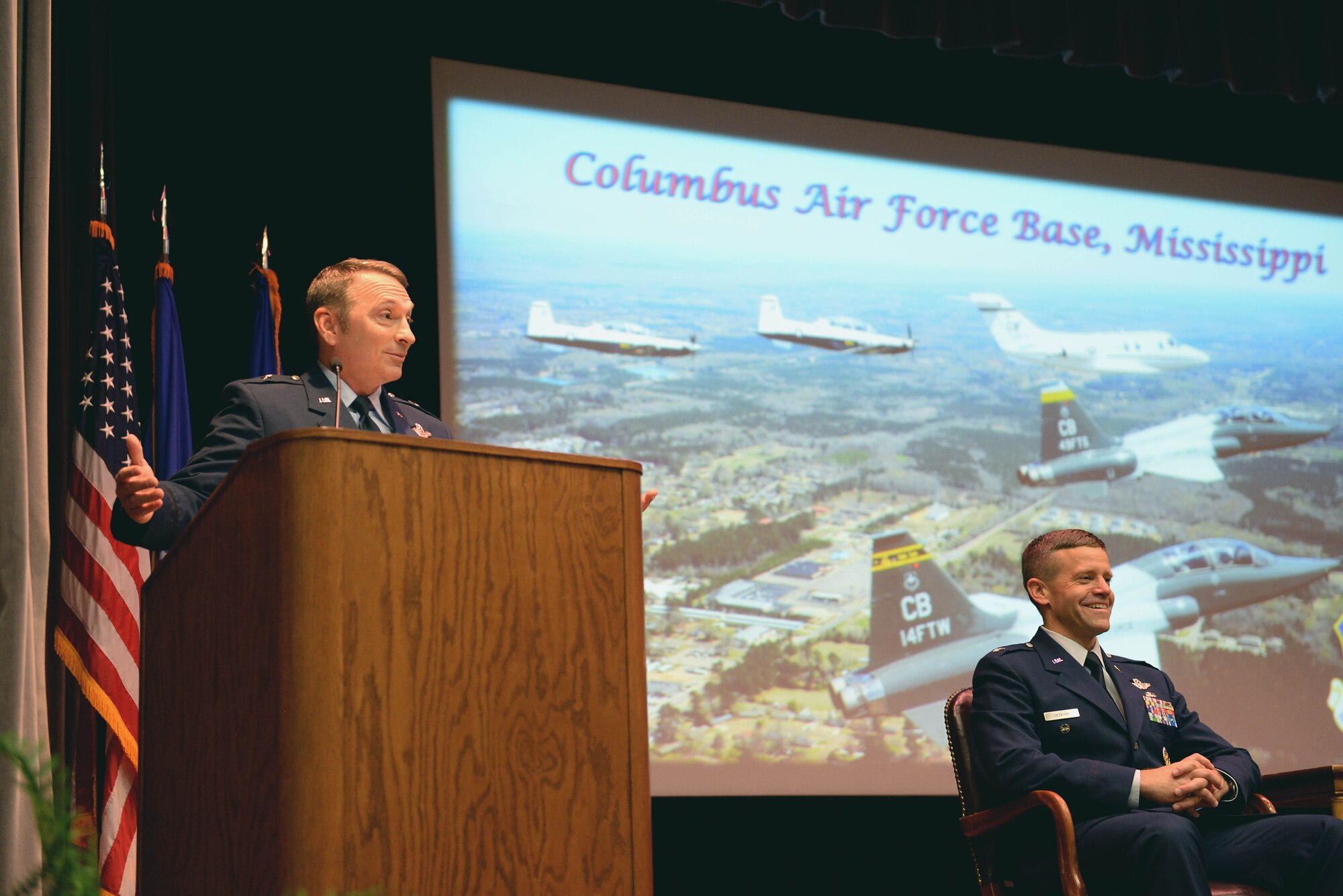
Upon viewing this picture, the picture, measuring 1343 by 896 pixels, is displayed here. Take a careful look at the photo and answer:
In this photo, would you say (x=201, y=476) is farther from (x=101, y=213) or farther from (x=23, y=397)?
(x=101, y=213)

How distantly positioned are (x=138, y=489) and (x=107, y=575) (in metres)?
1.81

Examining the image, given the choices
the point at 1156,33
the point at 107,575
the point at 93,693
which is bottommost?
the point at 93,693

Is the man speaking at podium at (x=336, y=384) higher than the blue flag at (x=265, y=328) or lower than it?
lower

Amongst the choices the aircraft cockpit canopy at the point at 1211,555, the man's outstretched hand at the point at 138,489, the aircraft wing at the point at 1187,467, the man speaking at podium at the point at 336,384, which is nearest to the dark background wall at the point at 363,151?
the aircraft cockpit canopy at the point at 1211,555

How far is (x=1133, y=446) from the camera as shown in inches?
193

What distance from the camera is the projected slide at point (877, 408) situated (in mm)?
4242

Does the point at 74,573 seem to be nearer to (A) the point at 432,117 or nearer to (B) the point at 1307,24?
(A) the point at 432,117

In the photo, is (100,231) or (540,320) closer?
(100,231)

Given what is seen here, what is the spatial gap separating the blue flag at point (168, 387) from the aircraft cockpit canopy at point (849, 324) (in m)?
2.23

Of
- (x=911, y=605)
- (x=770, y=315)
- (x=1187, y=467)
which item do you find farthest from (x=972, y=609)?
(x=770, y=315)

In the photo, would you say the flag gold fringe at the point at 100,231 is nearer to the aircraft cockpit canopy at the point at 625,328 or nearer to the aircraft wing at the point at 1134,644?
the aircraft cockpit canopy at the point at 625,328

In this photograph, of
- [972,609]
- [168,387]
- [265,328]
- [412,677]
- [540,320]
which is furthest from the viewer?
[972,609]

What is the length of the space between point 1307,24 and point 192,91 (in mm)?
4523

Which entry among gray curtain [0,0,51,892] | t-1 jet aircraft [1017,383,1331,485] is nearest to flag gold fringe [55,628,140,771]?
gray curtain [0,0,51,892]
